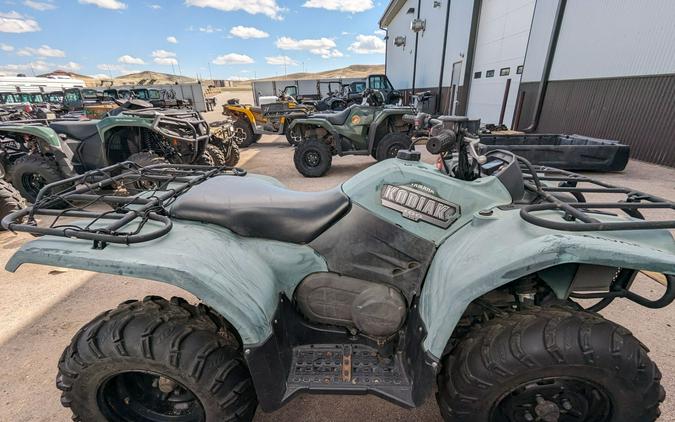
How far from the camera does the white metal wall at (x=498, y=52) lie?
11.0 meters

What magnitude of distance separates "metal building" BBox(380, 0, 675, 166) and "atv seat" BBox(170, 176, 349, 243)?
8705 mm

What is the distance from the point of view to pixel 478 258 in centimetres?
134

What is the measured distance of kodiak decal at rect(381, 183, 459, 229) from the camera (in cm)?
159

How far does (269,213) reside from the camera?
64.1 inches

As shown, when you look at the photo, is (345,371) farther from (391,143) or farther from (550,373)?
(391,143)

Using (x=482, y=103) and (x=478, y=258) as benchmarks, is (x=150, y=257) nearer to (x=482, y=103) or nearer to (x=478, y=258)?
(x=478, y=258)

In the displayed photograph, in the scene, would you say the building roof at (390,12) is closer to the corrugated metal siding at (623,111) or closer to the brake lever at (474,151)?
the corrugated metal siding at (623,111)

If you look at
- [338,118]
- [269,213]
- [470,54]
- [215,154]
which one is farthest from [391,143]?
[470,54]

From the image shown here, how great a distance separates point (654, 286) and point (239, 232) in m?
3.72

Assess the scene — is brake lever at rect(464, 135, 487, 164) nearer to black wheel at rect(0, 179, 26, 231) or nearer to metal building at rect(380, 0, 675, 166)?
black wheel at rect(0, 179, 26, 231)

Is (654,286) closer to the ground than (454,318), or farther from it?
closer to the ground

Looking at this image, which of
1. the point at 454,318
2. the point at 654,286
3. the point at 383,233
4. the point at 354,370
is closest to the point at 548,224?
the point at 454,318

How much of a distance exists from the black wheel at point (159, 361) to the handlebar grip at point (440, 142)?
1398 mm

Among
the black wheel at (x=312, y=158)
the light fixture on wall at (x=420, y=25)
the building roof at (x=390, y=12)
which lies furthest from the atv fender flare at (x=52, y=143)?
the building roof at (x=390, y=12)
